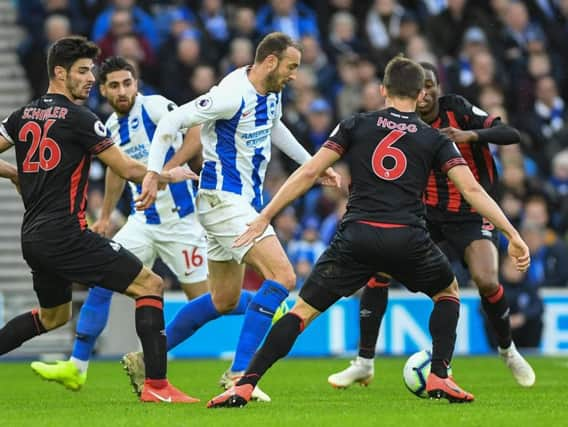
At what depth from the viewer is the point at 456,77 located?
2011cm

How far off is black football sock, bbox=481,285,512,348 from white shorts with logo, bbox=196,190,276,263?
2.11m

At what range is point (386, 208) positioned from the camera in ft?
30.8

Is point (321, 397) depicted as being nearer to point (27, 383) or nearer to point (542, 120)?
point (27, 383)

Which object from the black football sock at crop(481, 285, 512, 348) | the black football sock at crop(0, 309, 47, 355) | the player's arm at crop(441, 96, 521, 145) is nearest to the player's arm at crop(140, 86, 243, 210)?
the black football sock at crop(0, 309, 47, 355)

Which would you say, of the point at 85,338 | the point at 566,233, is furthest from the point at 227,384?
the point at 566,233

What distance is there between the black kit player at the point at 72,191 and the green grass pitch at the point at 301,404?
24.1 inches

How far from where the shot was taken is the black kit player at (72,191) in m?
9.88

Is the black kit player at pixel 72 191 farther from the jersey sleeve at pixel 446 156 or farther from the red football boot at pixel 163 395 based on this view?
the jersey sleeve at pixel 446 156

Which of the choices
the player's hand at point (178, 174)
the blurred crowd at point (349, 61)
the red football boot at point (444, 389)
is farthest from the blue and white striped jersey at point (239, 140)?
the blurred crowd at point (349, 61)

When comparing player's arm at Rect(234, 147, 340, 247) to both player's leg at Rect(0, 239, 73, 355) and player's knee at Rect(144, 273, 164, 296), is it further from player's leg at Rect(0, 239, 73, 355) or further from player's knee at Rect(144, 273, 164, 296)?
player's leg at Rect(0, 239, 73, 355)

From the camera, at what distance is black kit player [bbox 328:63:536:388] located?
11.6 meters

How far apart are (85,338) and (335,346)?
599 centimetres

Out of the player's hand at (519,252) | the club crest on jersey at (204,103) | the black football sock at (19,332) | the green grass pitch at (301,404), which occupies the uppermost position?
the club crest on jersey at (204,103)

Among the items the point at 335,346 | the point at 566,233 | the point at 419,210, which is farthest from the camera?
the point at 566,233
